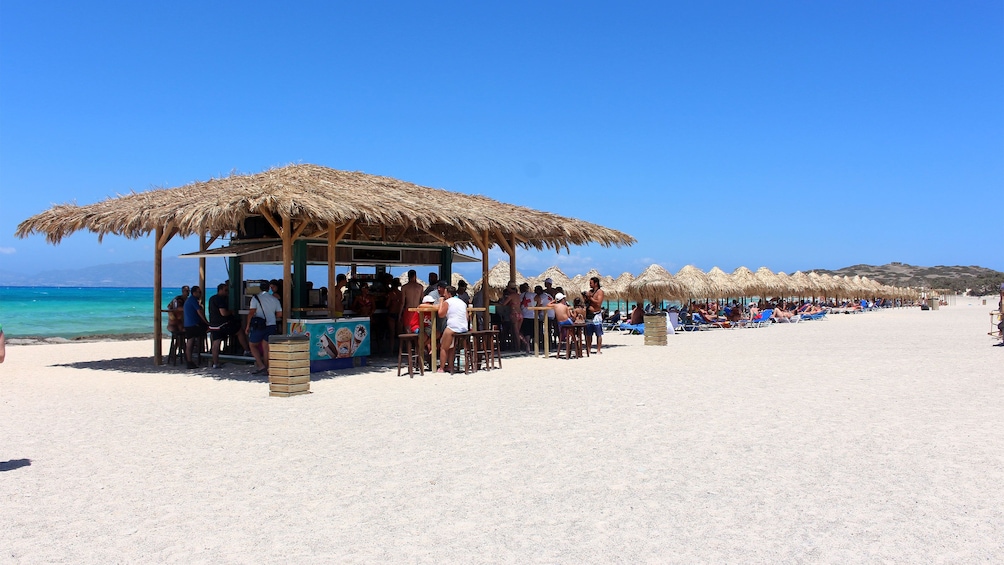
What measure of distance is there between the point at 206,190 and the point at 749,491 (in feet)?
31.4

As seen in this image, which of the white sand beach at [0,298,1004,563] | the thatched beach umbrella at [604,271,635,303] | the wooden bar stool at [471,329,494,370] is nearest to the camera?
the white sand beach at [0,298,1004,563]

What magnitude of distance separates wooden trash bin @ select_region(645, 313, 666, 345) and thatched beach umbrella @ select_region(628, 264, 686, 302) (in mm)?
7369

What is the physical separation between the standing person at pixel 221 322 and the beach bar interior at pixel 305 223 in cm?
85

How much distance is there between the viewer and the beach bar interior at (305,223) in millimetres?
10086

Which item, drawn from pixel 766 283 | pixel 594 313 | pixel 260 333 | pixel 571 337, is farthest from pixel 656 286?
pixel 260 333

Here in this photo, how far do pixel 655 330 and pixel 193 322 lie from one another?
8.78 meters

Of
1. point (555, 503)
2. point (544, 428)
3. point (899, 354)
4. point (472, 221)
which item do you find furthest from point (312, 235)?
point (899, 354)

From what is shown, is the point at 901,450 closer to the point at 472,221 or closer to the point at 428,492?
the point at 428,492

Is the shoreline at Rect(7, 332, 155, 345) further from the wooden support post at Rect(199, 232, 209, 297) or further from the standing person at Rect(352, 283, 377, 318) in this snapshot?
the standing person at Rect(352, 283, 377, 318)

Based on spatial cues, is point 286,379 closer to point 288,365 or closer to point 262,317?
point 288,365

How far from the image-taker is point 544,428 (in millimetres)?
6383

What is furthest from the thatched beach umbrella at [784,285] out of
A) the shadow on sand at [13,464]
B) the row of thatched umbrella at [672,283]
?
the shadow on sand at [13,464]

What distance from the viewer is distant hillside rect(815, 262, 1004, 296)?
8706 centimetres

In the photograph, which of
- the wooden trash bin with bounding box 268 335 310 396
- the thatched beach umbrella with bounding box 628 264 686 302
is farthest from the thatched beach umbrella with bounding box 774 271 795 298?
the wooden trash bin with bounding box 268 335 310 396
